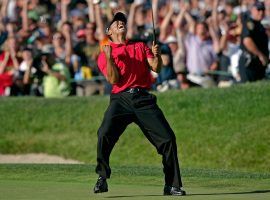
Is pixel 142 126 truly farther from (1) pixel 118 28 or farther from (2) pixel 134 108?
(1) pixel 118 28

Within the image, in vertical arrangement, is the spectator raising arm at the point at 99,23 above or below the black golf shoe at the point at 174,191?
above

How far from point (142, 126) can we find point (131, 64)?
0.63 meters

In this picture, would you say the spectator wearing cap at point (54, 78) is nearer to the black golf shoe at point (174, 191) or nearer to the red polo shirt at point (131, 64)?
the red polo shirt at point (131, 64)

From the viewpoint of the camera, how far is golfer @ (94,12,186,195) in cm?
1028

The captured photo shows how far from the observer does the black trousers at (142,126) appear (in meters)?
Result: 10.3

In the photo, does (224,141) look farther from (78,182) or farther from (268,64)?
(78,182)

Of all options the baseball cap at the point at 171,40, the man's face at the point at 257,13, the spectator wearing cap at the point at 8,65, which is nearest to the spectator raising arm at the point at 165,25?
the baseball cap at the point at 171,40

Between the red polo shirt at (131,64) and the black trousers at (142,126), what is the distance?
99 mm

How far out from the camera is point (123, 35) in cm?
1047

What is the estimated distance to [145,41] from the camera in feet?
63.6

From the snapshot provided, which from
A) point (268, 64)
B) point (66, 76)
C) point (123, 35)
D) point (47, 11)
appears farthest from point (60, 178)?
point (47, 11)

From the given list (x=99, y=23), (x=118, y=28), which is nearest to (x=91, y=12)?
(x=99, y=23)

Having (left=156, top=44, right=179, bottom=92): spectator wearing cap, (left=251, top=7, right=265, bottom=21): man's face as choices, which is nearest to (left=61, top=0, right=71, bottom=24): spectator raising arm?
(left=156, top=44, right=179, bottom=92): spectator wearing cap

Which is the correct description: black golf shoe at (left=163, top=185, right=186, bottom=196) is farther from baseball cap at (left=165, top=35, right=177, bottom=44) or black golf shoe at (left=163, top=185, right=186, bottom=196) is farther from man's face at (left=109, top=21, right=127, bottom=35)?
baseball cap at (left=165, top=35, right=177, bottom=44)
